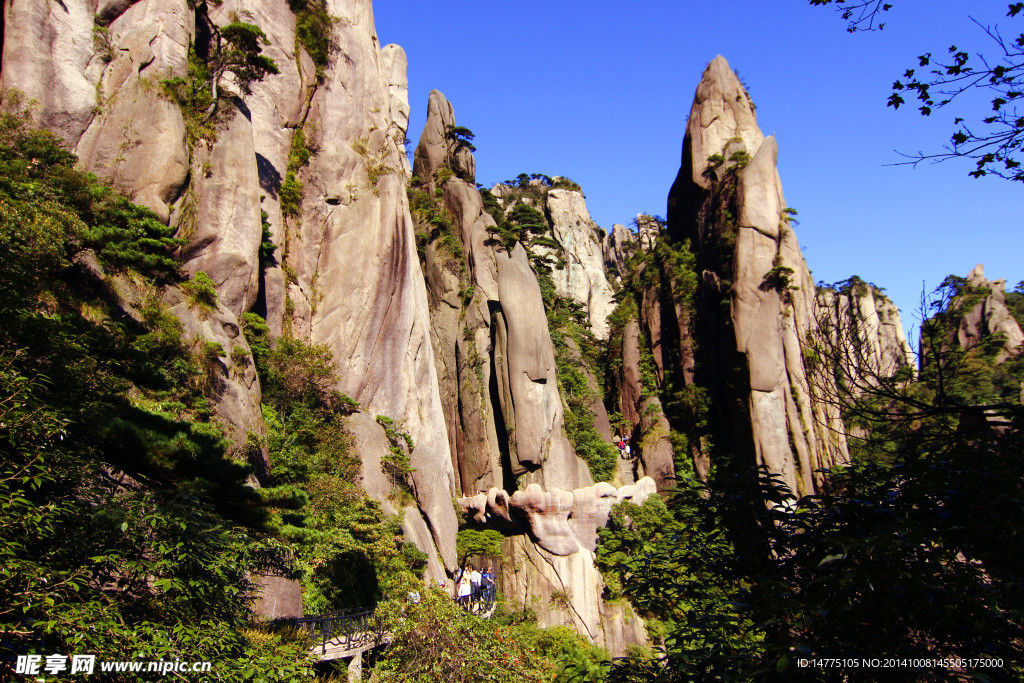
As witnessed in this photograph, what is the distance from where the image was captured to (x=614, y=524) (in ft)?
65.2

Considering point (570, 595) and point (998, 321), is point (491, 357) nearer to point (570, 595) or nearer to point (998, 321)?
point (570, 595)

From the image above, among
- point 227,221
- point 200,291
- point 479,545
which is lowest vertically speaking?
point 479,545

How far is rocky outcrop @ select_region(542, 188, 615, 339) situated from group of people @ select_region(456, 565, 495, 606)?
29913 millimetres

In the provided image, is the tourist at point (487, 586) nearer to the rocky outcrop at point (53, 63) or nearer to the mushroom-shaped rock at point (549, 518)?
the mushroom-shaped rock at point (549, 518)

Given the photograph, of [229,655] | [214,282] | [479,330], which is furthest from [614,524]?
[229,655]

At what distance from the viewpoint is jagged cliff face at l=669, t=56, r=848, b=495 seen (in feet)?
88.3

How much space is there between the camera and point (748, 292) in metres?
28.7

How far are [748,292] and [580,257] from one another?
66.0 ft

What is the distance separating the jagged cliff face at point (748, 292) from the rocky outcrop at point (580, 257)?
13458 mm

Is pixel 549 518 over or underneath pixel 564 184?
underneath

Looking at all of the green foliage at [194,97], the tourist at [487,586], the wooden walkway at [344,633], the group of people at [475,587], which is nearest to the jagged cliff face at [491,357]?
the tourist at [487,586]

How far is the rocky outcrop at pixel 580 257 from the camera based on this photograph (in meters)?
46.5

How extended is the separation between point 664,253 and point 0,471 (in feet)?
109

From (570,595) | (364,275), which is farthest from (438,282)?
(570,595)
